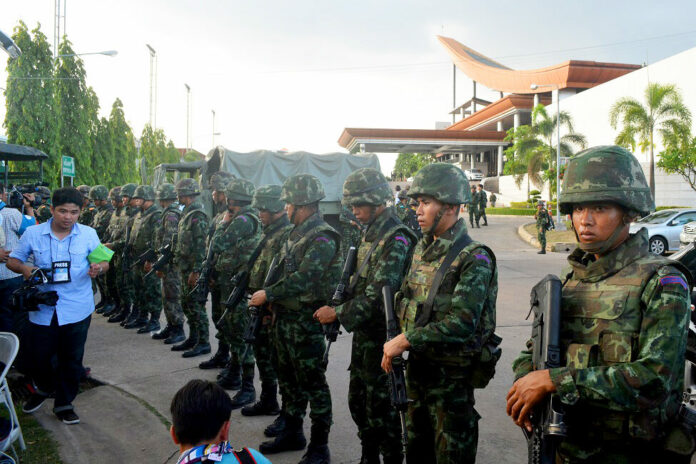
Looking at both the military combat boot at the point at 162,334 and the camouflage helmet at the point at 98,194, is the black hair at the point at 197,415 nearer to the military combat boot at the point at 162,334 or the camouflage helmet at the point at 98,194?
the military combat boot at the point at 162,334

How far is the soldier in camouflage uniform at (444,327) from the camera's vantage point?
2355 millimetres

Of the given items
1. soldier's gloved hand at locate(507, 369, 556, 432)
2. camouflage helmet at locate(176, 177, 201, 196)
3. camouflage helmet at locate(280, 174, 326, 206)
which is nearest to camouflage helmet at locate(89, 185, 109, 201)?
camouflage helmet at locate(176, 177, 201, 196)

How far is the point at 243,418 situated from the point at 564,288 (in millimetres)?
3125

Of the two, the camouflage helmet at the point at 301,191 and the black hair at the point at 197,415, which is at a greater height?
the camouflage helmet at the point at 301,191

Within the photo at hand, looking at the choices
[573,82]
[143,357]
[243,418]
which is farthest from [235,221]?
[573,82]

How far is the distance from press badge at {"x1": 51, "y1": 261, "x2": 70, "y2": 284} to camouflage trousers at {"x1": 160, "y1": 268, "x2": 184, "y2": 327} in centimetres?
267

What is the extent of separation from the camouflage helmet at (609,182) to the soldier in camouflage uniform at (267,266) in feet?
8.74

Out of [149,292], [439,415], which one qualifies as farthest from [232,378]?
[439,415]

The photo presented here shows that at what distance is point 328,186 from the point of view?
1490 centimetres

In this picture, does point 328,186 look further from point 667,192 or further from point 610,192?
point 667,192

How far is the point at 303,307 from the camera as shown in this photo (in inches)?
143

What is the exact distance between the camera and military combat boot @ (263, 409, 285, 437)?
12.5ft

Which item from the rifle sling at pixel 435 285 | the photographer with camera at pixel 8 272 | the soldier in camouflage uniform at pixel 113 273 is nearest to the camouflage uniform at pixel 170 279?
the soldier in camouflage uniform at pixel 113 273

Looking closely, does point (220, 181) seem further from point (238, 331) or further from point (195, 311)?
point (238, 331)
